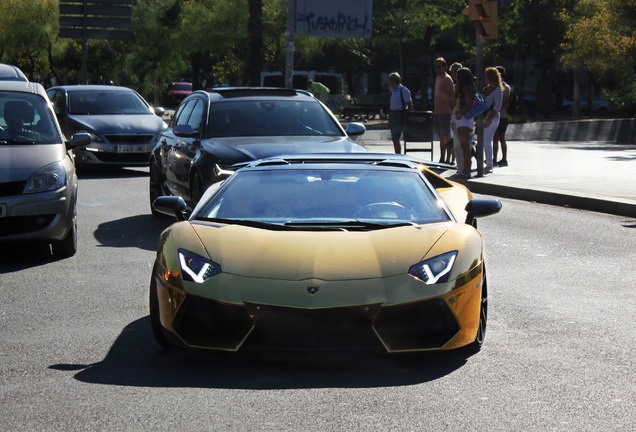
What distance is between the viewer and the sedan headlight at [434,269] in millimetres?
6410

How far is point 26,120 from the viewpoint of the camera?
11711 mm

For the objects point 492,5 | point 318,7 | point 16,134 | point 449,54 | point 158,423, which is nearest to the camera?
point 158,423

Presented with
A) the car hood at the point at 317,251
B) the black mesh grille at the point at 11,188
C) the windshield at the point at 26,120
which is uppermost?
the car hood at the point at 317,251

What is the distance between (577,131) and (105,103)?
18.3 metres

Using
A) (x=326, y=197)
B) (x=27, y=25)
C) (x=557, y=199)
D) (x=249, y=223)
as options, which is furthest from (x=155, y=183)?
(x=27, y=25)

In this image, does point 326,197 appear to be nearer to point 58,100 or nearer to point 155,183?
point 155,183

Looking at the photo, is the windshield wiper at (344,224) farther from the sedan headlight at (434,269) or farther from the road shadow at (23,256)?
the road shadow at (23,256)

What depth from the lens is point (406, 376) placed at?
6.26 metres

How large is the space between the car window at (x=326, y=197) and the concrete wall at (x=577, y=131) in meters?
28.6

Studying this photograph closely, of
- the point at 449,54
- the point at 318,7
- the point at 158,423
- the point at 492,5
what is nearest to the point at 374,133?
the point at 318,7

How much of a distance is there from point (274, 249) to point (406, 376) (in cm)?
97

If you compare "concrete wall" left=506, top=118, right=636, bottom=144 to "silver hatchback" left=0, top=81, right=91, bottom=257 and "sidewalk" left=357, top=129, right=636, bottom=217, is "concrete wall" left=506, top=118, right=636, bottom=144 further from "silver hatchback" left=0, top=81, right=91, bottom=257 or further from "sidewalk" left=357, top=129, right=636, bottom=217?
"silver hatchback" left=0, top=81, right=91, bottom=257

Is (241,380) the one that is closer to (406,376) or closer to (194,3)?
(406,376)

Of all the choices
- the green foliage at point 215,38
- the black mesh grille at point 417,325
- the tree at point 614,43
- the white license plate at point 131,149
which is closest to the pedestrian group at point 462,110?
the white license plate at point 131,149
